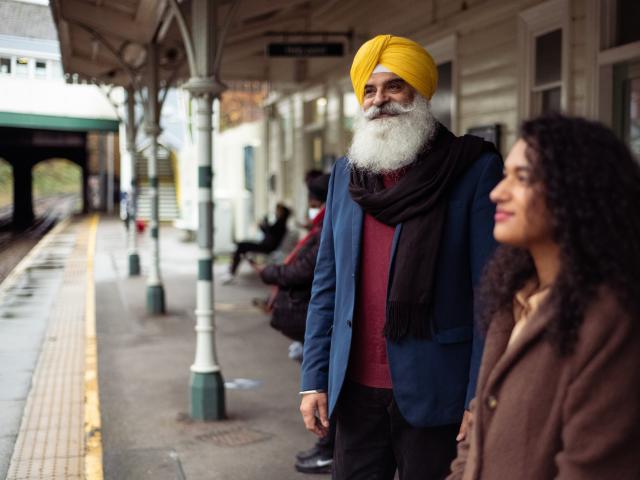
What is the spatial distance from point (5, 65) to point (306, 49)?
4365mm

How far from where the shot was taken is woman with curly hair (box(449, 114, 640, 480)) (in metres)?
1.55

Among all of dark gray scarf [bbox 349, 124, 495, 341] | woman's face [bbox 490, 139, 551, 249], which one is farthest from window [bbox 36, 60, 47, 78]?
woman's face [bbox 490, 139, 551, 249]

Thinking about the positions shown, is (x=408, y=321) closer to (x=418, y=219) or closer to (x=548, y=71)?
(x=418, y=219)

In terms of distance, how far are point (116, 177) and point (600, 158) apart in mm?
36585

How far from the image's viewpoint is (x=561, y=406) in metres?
1.63

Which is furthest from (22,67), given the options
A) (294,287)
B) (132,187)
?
(132,187)

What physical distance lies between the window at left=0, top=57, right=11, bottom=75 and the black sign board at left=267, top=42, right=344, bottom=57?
4.04m

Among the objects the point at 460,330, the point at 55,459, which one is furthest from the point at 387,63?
the point at 55,459

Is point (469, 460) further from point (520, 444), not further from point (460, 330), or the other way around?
point (460, 330)

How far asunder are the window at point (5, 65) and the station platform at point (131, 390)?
2.18 meters

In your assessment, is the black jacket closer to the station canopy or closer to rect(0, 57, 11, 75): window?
the station canopy

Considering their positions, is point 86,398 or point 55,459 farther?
point 86,398

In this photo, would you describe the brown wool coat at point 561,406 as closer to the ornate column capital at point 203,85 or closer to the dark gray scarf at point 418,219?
the dark gray scarf at point 418,219

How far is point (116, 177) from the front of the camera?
36.8 metres
